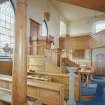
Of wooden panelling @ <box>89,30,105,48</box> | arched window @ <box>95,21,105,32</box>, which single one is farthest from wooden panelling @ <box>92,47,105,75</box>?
wooden panelling @ <box>89,30,105,48</box>

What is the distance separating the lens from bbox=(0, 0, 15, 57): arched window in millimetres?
6122

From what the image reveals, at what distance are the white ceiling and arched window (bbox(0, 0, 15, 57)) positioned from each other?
4399 mm

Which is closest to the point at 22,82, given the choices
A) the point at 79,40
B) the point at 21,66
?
the point at 21,66

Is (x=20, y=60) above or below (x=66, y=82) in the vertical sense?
above

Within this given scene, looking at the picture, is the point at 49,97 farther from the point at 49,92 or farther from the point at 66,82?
the point at 66,82

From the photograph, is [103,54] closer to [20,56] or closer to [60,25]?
[60,25]

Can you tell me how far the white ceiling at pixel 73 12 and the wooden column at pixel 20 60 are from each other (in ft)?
30.9

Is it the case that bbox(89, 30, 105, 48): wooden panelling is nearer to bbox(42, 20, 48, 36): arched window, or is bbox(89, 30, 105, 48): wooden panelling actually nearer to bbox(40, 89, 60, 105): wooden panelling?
bbox(42, 20, 48, 36): arched window

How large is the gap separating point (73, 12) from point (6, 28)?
603 centimetres

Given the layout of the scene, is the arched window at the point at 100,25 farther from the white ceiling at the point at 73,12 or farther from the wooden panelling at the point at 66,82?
the wooden panelling at the point at 66,82

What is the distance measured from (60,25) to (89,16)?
2393 millimetres

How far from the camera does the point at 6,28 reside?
6.66 meters

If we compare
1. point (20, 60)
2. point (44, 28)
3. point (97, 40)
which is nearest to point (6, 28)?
point (44, 28)

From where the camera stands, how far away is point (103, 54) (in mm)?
10398
